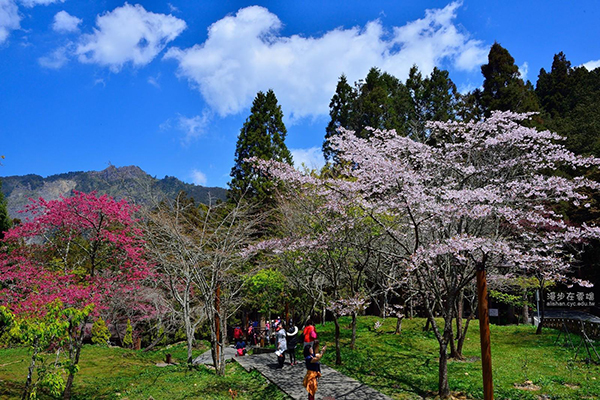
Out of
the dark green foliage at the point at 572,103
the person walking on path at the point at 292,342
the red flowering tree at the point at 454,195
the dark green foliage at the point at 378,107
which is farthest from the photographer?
the dark green foliage at the point at 378,107

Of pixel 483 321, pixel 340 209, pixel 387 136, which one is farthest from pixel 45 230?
pixel 483 321

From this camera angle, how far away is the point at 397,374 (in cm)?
1077

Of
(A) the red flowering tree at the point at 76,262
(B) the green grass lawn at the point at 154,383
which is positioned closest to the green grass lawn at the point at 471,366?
(B) the green grass lawn at the point at 154,383

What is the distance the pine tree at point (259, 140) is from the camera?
2977 centimetres

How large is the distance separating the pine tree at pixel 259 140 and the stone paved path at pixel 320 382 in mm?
17569

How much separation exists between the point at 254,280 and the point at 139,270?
17.7ft

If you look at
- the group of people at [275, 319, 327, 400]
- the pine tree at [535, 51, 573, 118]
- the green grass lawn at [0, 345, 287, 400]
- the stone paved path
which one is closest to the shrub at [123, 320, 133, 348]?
the green grass lawn at [0, 345, 287, 400]

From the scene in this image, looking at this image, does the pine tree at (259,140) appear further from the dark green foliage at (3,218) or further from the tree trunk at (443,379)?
the tree trunk at (443,379)

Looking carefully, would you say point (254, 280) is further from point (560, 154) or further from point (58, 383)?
point (560, 154)

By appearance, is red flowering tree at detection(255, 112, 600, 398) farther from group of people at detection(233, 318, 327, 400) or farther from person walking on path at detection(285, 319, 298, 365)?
person walking on path at detection(285, 319, 298, 365)

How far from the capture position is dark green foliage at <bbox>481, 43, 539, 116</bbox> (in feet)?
96.9

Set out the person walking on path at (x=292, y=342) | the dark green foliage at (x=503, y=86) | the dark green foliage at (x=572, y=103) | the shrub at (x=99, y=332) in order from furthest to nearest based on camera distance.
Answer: the dark green foliage at (x=503, y=86) → the dark green foliage at (x=572, y=103) → the shrub at (x=99, y=332) → the person walking on path at (x=292, y=342)

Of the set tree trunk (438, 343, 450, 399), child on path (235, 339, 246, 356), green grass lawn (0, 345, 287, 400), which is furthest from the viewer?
child on path (235, 339, 246, 356)

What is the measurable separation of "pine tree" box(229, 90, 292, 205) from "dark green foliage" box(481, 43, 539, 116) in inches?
636
